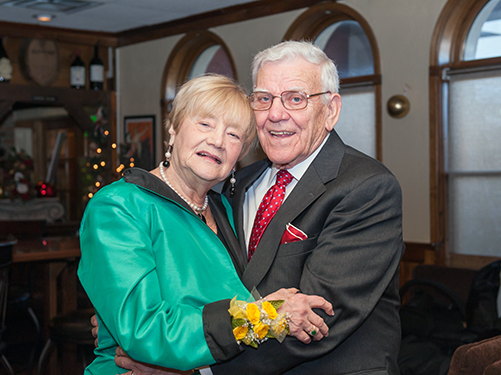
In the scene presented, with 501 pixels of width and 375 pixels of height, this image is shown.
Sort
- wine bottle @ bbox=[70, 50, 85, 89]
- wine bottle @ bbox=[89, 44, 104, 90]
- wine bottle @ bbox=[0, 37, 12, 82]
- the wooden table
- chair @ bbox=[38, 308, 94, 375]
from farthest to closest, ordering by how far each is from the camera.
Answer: wine bottle @ bbox=[89, 44, 104, 90] → wine bottle @ bbox=[70, 50, 85, 89] → wine bottle @ bbox=[0, 37, 12, 82] → the wooden table → chair @ bbox=[38, 308, 94, 375]

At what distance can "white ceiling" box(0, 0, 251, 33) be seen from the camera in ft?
19.9

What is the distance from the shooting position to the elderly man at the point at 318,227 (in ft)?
5.08

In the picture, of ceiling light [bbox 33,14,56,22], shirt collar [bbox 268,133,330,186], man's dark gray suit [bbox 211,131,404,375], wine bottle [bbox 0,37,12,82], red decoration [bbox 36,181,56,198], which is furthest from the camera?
red decoration [bbox 36,181,56,198]

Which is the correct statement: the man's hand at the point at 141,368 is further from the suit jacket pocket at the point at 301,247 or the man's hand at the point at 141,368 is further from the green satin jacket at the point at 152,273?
the suit jacket pocket at the point at 301,247

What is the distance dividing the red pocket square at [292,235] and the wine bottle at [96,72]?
6.37 metres

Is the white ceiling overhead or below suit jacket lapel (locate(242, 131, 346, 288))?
overhead

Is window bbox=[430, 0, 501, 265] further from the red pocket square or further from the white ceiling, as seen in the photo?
the red pocket square

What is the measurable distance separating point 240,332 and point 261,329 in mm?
53

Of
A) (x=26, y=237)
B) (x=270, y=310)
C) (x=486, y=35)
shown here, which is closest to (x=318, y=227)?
(x=270, y=310)

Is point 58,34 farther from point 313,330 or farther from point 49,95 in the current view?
point 313,330

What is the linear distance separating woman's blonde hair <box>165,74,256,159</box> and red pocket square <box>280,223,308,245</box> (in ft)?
1.13

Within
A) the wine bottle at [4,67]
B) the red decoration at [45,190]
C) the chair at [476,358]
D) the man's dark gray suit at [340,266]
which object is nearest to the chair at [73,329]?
the man's dark gray suit at [340,266]

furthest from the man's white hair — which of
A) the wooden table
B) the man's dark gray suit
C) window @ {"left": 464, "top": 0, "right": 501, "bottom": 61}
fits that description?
window @ {"left": 464, "top": 0, "right": 501, "bottom": 61}

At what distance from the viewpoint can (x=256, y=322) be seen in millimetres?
1404
